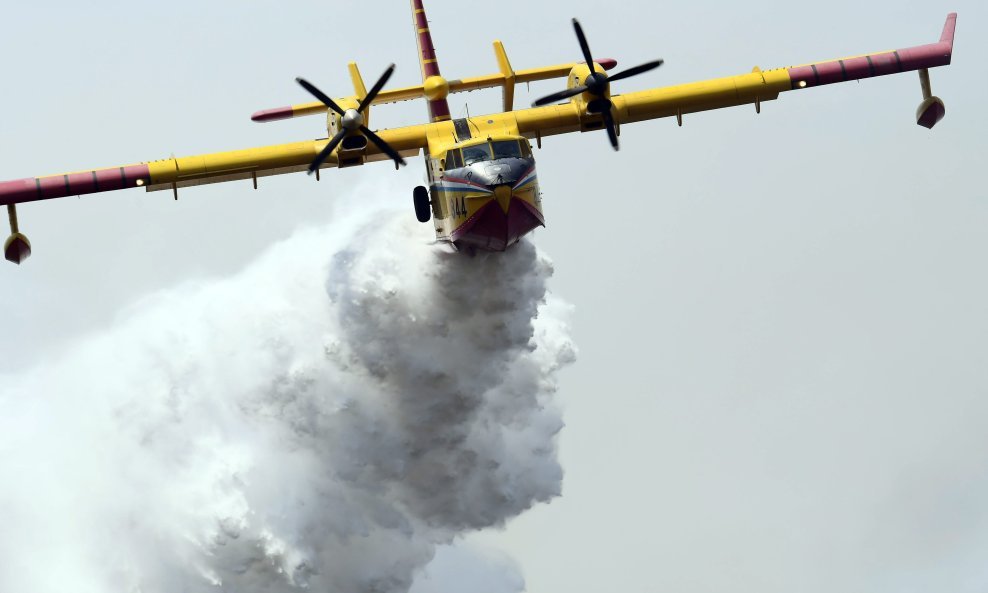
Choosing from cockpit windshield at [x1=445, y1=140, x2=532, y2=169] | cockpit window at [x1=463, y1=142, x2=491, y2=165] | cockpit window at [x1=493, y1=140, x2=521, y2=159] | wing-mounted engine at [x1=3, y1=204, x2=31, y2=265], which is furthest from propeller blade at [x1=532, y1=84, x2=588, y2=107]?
wing-mounted engine at [x1=3, y1=204, x2=31, y2=265]

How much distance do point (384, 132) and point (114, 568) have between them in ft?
38.6

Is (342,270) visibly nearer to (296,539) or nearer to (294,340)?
(294,340)

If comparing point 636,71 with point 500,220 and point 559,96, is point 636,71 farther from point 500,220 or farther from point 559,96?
point 500,220

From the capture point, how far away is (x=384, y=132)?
3947 centimetres

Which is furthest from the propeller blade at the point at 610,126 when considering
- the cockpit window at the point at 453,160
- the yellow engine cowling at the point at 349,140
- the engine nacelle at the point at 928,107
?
the engine nacelle at the point at 928,107

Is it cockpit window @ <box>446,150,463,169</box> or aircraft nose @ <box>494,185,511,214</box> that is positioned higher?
cockpit window @ <box>446,150,463,169</box>

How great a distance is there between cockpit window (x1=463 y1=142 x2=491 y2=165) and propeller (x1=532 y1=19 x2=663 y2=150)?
116 inches

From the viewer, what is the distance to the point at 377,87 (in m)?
38.5

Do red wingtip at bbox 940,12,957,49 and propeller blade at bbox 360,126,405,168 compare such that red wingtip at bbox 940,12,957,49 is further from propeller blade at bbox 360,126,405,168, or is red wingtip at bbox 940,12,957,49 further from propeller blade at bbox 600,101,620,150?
propeller blade at bbox 360,126,405,168

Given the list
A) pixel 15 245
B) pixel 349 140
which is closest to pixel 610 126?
pixel 349 140

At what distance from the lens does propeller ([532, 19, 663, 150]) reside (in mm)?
38969

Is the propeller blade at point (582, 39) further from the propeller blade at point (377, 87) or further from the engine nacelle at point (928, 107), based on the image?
the engine nacelle at point (928, 107)

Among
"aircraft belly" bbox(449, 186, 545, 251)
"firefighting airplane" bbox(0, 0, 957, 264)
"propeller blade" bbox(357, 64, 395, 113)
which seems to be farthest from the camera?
"propeller blade" bbox(357, 64, 395, 113)

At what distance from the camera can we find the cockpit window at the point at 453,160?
3647 centimetres
